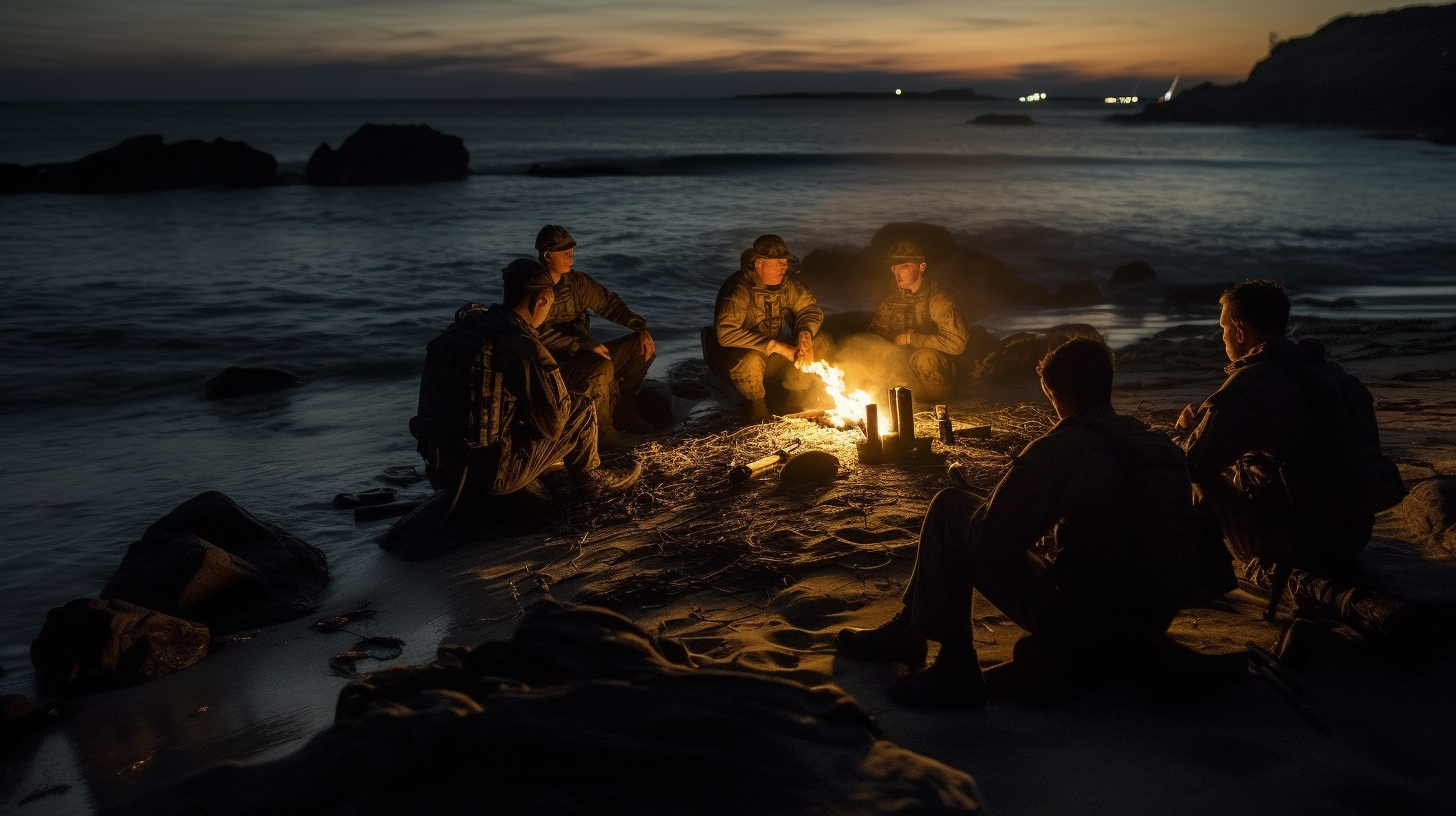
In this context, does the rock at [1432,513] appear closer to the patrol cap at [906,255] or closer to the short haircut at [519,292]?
the patrol cap at [906,255]

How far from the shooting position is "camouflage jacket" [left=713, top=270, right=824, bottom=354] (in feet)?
32.3

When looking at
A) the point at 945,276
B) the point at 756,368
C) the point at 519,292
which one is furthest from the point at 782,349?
the point at 945,276

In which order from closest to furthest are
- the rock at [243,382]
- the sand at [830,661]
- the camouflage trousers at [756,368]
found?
the sand at [830,661]
the camouflage trousers at [756,368]
the rock at [243,382]

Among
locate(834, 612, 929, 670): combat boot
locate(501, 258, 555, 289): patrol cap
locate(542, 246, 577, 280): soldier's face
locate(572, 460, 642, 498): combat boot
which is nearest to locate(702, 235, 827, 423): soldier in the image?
locate(542, 246, 577, 280): soldier's face

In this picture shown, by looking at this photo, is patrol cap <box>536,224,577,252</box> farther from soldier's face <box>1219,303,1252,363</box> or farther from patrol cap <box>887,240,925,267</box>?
soldier's face <box>1219,303,1252,363</box>

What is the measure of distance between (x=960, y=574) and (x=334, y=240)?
3192 centimetres

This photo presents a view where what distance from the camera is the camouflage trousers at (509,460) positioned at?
23.1 ft

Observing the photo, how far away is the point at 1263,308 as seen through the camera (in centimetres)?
458

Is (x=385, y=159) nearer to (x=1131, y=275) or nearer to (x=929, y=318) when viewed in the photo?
(x=1131, y=275)

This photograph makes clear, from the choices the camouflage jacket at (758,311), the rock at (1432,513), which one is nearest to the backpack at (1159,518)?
the rock at (1432,513)

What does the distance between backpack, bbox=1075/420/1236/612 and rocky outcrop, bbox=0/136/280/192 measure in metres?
53.7

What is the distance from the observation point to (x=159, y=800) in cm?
293

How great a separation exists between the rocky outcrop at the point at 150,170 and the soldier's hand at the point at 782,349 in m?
48.0

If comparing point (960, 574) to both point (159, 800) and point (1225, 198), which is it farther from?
point (1225, 198)
